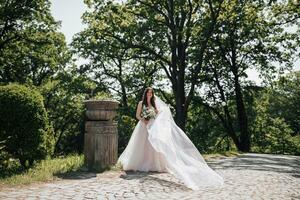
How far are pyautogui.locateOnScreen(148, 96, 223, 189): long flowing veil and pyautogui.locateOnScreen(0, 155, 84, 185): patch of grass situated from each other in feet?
7.39

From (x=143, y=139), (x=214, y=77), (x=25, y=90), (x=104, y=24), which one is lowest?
(x=143, y=139)

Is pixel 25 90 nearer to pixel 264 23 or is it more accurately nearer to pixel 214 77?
pixel 264 23

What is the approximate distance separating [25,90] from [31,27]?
2184cm

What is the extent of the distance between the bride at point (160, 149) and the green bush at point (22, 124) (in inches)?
96.8

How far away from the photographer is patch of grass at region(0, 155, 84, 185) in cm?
752

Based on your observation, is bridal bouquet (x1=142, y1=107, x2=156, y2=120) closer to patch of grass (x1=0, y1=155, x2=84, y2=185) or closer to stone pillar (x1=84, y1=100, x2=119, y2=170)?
stone pillar (x1=84, y1=100, x2=119, y2=170)

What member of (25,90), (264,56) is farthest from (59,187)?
(264,56)

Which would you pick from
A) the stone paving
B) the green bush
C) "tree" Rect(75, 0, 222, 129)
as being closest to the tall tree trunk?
"tree" Rect(75, 0, 222, 129)

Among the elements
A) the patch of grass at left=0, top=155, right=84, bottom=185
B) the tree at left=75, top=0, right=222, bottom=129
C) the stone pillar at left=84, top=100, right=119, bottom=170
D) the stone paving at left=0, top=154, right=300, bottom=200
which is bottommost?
the stone paving at left=0, top=154, right=300, bottom=200

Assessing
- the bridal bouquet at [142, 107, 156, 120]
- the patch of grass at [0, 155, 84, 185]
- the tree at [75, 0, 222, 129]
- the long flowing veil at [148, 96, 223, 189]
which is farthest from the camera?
the tree at [75, 0, 222, 129]

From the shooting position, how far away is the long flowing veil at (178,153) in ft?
27.2

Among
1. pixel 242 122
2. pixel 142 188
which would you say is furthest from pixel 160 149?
pixel 242 122

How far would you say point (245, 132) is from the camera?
100.0 feet

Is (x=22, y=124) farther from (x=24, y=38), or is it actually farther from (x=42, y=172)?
(x=24, y=38)
